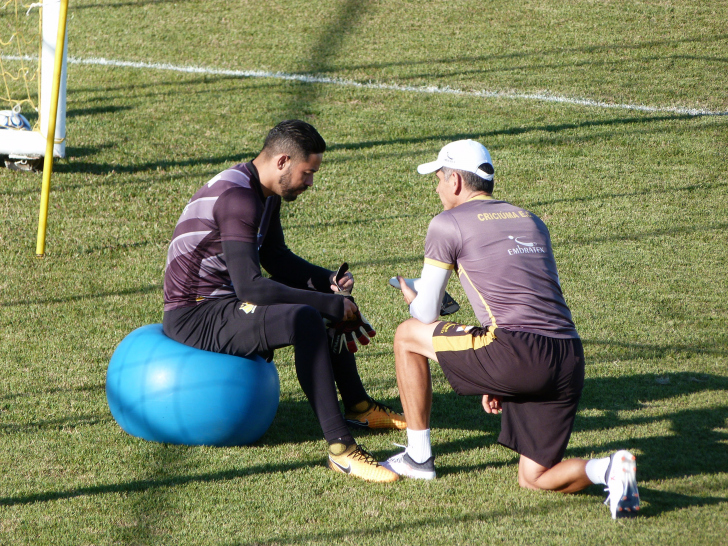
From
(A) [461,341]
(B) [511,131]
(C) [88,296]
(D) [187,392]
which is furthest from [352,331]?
(B) [511,131]

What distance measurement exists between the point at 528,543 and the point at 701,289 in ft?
12.4

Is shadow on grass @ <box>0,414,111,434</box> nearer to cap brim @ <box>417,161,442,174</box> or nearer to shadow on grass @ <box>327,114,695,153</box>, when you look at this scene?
cap brim @ <box>417,161,442,174</box>

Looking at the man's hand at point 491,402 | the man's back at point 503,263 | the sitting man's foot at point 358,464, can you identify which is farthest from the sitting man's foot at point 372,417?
the man's back at point 503,263

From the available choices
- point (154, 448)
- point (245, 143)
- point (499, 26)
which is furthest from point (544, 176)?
point (154, 448)

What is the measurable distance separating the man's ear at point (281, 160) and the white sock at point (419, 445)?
1.47 meters

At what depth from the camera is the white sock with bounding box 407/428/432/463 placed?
3836mm

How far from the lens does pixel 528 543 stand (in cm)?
338

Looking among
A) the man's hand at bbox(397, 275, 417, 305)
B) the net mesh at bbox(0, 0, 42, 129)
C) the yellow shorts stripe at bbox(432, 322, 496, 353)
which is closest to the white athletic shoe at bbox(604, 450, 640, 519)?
the yellow shorts stripe at bbox(432, 322, 496, 353)

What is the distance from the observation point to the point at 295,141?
399 centimetres

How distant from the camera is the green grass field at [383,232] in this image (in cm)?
365

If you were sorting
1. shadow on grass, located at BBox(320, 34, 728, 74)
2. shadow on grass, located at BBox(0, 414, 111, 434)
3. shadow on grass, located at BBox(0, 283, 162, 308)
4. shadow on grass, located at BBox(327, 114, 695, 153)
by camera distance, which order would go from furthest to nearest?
shadow on grass, located at BBox(320, 34, 728, 74), shadow on grass, located at BBox(327, 114, 695, 153), shadow on grass, located at BBox(0, 283, 162, 308), shadow on grass, located at BBox(0, 414, 111, 434)

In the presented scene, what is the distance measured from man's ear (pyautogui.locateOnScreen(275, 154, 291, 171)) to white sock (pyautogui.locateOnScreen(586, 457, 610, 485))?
6.71 ft

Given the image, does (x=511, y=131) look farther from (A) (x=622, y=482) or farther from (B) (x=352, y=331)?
(A) (x=622, y=482)

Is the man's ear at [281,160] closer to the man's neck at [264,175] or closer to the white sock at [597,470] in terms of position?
the man's neck at [264,175]
